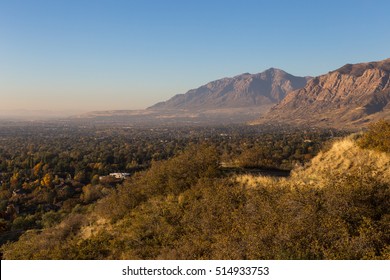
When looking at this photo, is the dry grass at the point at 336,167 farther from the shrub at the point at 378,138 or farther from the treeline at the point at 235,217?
the shrub at the point at 378,138

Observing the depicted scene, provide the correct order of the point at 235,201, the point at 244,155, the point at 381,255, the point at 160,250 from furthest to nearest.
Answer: the point at 244,155 → the point at 235,201 → the point at 160,250 → the point at 381,255

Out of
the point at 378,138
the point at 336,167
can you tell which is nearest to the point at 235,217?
the point at 336,167

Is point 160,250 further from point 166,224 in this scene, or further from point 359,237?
point 359,237

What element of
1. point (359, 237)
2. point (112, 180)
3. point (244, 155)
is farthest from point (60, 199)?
point (359, 237)

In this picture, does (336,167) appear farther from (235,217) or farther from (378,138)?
(235,217)

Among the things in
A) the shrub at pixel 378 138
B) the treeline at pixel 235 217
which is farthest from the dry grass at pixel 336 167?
the shrub at pixel 378 138

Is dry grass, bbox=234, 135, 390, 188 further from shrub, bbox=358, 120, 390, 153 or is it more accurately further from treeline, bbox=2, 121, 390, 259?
shrub, bbox=358, 120, 390, 153

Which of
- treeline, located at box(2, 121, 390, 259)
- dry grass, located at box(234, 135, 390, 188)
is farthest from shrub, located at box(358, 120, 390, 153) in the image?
dry grass, located at box(234, 135, 390, 188)

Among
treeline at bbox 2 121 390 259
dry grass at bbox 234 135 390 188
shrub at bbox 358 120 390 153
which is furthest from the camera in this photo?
shrub at bbox 358 120 390 153
